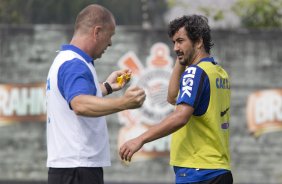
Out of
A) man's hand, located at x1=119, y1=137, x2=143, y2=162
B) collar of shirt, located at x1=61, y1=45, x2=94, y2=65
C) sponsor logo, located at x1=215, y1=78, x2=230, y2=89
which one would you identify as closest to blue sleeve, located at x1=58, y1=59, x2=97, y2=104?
collar of shirt, located at x1=61, y1=45, x2=94, y2=65

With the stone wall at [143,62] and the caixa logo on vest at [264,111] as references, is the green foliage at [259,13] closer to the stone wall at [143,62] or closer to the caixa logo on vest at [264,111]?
the stone wall at [143,62]

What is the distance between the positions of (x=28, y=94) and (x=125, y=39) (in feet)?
5.51

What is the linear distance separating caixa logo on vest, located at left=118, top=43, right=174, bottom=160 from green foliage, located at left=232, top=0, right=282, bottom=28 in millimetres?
2103

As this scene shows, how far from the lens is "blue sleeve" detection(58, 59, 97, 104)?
202 inches

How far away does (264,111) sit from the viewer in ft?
43.2

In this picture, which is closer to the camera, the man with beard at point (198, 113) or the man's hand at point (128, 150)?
the man's hand at point (128, 150)

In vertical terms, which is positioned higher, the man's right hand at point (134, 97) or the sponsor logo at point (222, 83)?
the sponsor logo at point (222, 83)

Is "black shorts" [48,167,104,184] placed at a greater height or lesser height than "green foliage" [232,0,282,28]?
lesser

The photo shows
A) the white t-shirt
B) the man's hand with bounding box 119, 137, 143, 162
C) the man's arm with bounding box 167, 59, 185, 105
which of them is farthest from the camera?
the man's arm with bounding box 167, 59, 185, 105

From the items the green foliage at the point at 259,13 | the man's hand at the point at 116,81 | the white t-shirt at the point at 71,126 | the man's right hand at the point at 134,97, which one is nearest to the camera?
the man's right hand at the point at 134,97

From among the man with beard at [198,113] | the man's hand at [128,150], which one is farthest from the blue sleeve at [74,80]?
the man with beard at [198,113]

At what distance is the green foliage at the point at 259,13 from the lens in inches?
574

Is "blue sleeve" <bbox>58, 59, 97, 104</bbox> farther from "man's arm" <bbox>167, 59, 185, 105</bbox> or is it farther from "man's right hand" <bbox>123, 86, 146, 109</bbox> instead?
"man's arm" <bbox>167, 59, 185, 105</bbox>

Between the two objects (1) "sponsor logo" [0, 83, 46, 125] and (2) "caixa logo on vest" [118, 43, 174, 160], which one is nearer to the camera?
(2) "caixa logo on vest" [118, 43, 174, 160]
